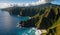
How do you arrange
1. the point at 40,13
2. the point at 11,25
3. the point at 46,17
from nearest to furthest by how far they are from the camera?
the point at 11,25 < the point at 40,13 < the point at 46,17

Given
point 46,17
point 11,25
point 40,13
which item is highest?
point 40,13

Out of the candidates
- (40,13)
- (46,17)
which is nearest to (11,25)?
(40,13)

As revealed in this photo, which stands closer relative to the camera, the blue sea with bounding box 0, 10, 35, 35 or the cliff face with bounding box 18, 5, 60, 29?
the blue sea with bounding box 0, 10, 35, 35

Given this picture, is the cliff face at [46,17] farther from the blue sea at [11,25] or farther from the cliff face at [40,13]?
the blue sea at [11,25]

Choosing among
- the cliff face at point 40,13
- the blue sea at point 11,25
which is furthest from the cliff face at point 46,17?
the blue sea at point 11,25

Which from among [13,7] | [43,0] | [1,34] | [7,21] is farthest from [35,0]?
[1,34]

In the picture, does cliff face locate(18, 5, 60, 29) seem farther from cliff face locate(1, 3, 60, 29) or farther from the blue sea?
the blue sea

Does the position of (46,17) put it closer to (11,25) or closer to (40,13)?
(40,13)

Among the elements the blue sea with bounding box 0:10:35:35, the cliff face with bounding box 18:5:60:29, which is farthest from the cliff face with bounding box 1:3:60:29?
the blue sea with bounding box 0:10:35:35

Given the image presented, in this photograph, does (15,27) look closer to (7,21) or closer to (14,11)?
(7,21)
